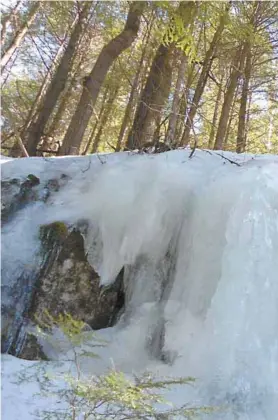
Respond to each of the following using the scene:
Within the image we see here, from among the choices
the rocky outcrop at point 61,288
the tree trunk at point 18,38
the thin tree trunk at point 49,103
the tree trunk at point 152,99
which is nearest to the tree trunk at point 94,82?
the tree trunk at point 152,99

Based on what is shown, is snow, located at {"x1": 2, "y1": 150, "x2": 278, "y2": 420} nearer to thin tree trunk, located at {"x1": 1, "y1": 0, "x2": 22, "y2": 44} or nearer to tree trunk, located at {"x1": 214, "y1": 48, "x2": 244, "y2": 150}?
tree trunk, located at {"x1": 214, "y1": 48, "x2": 244, "y2": 150}

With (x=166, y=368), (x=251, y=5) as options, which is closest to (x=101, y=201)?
(x=166, y=368)

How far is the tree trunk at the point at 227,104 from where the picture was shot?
7727mm

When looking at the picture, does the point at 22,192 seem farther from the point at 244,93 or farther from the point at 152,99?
the point at 244,93

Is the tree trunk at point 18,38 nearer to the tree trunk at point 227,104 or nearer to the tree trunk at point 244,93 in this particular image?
the tree trunk at point 227,104

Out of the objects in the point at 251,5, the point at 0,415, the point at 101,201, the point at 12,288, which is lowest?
the point at 0,415

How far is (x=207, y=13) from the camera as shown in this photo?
5.84 m

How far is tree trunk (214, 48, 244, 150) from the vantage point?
25.3 feet

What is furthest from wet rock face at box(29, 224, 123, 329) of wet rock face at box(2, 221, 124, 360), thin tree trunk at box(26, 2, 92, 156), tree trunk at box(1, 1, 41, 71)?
tree trunk at box(1, 1, 41, 71)

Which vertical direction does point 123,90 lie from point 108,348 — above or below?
above

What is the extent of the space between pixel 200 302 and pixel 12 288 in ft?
5.23

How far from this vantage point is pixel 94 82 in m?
7.50

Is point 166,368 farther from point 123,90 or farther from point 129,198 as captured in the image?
point 123,90

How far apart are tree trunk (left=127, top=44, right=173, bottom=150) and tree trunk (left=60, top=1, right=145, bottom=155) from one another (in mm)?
710
